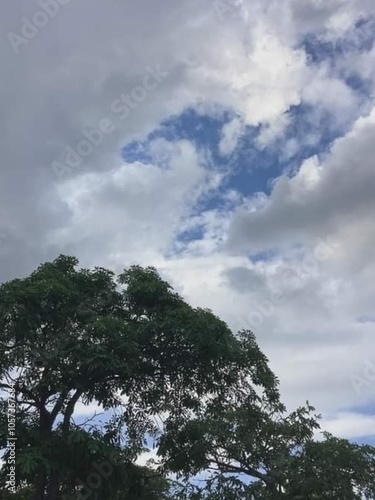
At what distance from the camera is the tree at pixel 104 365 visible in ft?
50.4

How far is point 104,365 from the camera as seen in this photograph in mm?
15297

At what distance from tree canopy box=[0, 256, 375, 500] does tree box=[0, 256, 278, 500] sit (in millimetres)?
35

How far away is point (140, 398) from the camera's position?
1828 centimetres

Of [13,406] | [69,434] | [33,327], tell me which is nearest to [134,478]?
[69,434]

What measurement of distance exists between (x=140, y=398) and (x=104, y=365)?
3.44 m

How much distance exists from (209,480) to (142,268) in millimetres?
6527

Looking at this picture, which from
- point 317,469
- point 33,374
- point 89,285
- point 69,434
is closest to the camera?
point 317,469

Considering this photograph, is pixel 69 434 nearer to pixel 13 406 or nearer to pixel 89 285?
pixel 13 406

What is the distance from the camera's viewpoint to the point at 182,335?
1653 centimetres

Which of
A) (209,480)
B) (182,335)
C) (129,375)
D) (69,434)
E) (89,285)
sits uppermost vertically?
(89,285)

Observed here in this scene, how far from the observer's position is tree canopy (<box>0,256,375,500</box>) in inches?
566

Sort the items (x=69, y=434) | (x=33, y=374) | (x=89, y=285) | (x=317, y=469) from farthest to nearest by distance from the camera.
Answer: (x=89, y=285)
(x=33, y=374)
(x=69, y=434)
(x=317, y=469)

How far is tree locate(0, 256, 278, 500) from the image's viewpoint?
15359mm

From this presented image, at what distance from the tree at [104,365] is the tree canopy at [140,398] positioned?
4 cm
